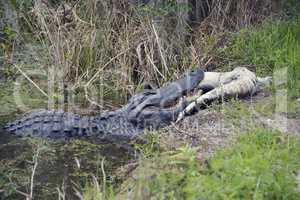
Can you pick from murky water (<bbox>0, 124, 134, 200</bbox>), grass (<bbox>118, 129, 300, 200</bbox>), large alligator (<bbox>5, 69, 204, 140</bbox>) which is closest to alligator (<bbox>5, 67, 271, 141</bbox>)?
large alligator (<bbox>5, 69, 204, 140</bbox>)

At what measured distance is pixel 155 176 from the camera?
3207 mm

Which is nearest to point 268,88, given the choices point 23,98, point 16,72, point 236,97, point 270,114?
point 236,97

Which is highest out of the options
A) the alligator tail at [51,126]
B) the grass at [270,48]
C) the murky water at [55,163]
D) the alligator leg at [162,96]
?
the grass at [270,48]

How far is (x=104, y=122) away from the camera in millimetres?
5430

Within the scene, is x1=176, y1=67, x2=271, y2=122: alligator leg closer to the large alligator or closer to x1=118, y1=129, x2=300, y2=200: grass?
the large alligator

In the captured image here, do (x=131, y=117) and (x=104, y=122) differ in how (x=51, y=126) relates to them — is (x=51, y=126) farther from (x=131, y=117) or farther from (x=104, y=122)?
(x=131, y=117)

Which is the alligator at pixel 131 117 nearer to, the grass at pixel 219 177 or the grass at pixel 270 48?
the grass at pixel 270 48

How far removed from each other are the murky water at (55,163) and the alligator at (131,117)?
15 cm

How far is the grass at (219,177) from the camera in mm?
3055

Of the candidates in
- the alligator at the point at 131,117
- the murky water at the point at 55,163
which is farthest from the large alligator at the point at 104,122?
the murky water at the point at 55,163

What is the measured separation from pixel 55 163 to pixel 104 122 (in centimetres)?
87

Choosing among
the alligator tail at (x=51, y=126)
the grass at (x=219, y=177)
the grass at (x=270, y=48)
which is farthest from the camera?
the grass at (x=270, y=48)

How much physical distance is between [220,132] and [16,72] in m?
3.23

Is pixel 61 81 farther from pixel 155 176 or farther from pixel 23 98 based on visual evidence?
pixel 155 176
